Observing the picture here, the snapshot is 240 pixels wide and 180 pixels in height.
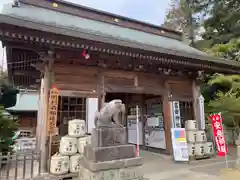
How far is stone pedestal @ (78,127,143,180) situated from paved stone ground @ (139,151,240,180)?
1.09 meters

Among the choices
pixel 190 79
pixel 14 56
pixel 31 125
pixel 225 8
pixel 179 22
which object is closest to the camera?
pixel 14 56

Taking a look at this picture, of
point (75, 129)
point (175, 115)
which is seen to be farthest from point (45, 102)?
point (175, 115)

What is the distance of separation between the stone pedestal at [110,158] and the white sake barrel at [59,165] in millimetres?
898

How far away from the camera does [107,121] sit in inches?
162

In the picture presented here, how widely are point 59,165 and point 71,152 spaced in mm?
421

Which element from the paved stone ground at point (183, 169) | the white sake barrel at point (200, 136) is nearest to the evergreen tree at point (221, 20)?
the white sake barrel at point (200, 136)

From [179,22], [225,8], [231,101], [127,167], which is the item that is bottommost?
[127,167]

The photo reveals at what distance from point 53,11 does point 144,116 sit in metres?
6.25

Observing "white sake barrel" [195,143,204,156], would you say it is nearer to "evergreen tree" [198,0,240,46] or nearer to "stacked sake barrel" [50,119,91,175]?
"stacked sake barrel" [50,119,91,175]

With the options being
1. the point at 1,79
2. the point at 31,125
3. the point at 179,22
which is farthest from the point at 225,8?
the point at 1,79

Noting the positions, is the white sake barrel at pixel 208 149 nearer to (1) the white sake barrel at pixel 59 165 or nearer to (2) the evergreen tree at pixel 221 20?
(1) the white sake barrel at pixel 59 165

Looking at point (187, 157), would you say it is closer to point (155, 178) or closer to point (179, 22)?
point (155, 178)

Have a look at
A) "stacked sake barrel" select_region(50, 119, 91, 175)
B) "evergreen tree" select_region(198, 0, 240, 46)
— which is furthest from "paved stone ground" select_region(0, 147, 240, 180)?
"evergreen tree" select_region(198, 0, 240, 46)

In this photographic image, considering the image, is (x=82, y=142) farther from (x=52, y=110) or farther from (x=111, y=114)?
(x=111, y=114)
